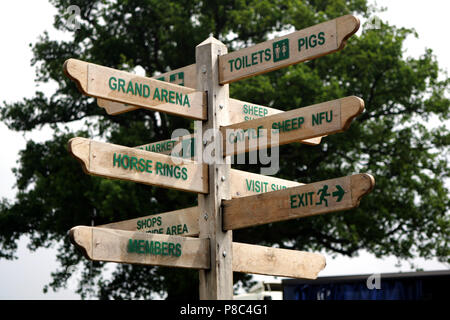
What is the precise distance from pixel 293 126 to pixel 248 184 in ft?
2.92

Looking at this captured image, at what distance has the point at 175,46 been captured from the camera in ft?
63.4

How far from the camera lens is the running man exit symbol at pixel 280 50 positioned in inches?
219

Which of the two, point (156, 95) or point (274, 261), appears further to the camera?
point (274, 261)

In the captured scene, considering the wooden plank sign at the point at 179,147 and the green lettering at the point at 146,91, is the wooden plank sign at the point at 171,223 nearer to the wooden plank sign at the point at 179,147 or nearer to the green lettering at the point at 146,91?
the wooden plank sign at the point at 179,147

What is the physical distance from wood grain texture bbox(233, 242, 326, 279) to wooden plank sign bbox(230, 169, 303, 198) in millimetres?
486

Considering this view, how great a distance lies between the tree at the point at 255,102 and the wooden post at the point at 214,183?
→ 1063 centimetres

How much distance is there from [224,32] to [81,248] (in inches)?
614

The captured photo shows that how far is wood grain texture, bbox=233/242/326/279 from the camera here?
5.71 metres

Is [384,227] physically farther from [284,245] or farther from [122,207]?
[122,207]

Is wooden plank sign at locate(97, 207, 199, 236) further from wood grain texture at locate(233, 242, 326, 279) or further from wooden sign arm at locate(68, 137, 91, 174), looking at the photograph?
wooden sign arm at locate(68, 137, 91, 174)

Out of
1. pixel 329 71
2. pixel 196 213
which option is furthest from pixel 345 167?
pixel 196 213

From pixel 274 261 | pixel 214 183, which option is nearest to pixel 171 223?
pixel 214 183

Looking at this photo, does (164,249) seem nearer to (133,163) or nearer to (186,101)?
(133,163)

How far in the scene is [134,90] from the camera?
534 cm
